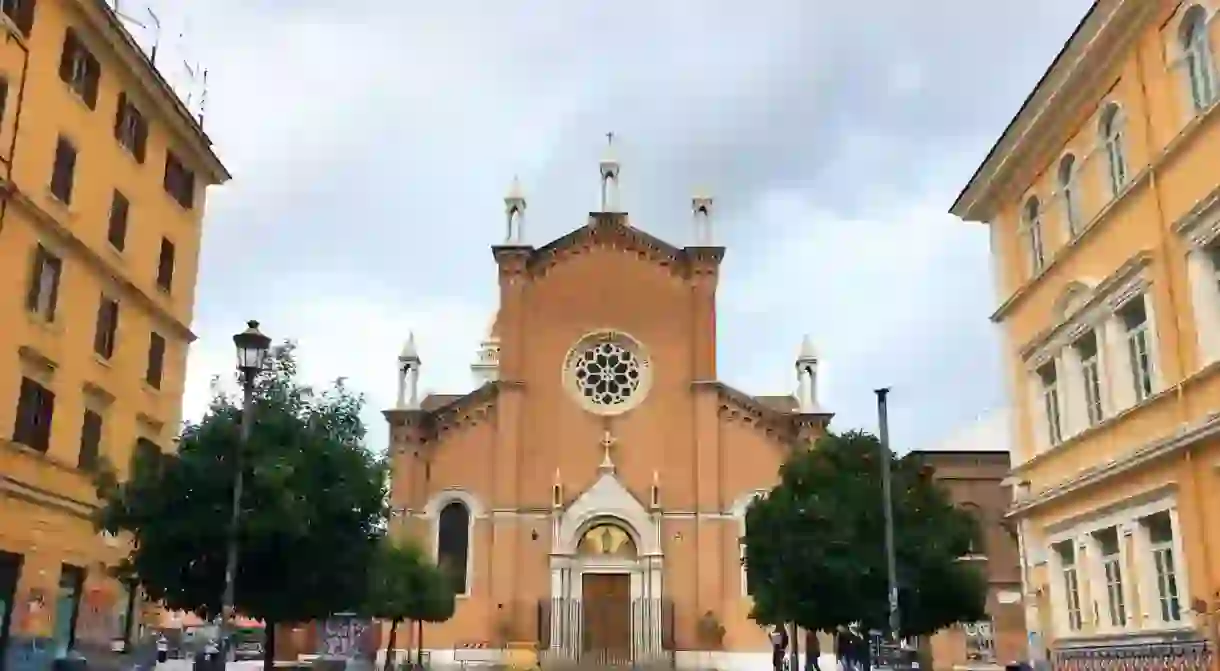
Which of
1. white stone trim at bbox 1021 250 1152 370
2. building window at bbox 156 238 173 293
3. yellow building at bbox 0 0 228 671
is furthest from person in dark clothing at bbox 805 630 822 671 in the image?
building window at bbox 156 238 173 293

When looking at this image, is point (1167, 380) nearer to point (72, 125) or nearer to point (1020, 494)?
point (1020, 494)

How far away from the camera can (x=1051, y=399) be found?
2269 cm

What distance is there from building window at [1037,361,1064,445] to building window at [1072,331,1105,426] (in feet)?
3.48

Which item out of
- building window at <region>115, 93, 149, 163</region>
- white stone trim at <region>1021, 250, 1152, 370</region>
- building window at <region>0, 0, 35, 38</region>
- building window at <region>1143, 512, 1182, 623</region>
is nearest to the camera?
building window at <region>1143, 512, 1182, 623</region>

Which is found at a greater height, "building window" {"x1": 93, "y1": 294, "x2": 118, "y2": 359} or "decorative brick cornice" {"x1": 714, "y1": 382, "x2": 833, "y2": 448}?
"decorative brick cornice" {"x1": 714, "y1": 382, "x2": 833, "y2": 448}

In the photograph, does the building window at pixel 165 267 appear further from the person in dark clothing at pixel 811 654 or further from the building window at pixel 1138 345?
the building window at pixel 1138 345

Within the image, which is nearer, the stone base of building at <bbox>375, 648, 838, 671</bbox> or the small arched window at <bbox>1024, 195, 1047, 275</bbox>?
the small arched window at <bbox>1024, 195, 1047, 275</bbox>

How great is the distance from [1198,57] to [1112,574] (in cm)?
901

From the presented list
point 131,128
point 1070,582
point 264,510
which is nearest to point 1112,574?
point 1070,582

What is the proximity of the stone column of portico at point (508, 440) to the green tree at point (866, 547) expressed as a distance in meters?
16.1

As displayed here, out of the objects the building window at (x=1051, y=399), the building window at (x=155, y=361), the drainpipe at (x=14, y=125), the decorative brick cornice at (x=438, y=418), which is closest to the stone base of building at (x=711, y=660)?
the decorative brick cornice at (x=438, y=418)

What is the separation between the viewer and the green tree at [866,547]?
936 inches

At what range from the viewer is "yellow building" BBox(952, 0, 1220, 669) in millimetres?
16391

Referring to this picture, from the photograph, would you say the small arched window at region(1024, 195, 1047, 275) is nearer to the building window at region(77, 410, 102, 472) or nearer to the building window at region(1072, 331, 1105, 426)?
the building window at region(1072, 331, 1105, 426)
